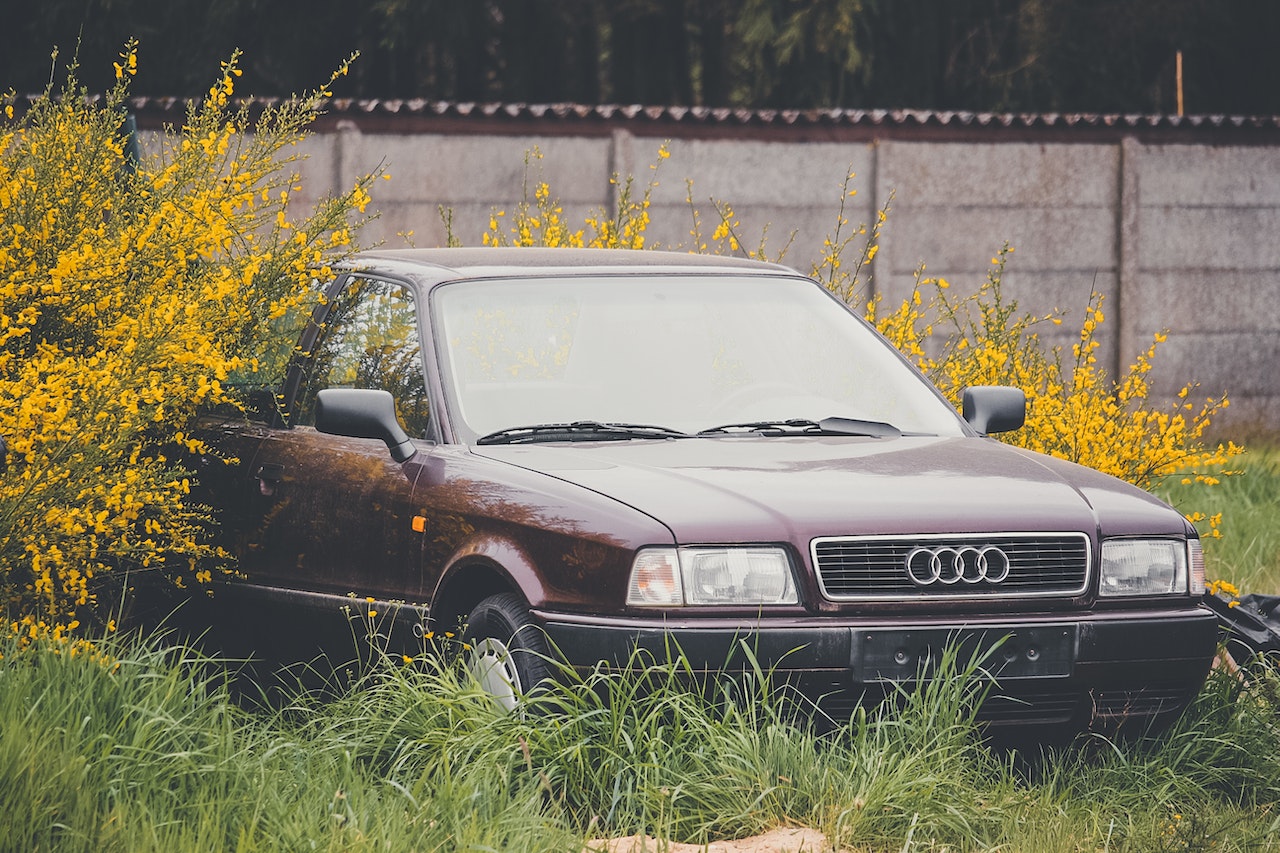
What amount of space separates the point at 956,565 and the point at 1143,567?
557 mm

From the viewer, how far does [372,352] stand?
19.3ft

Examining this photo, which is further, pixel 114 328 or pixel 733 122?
pixel 733 122

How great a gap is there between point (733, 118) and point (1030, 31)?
6.99 metres

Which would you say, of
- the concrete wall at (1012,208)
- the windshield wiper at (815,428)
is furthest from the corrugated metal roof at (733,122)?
the windshield wiper at (815,428)

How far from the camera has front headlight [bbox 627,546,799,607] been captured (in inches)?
174

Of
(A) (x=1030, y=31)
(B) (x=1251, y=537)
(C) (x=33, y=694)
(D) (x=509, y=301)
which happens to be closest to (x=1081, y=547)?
(D) (x=509, y=301)

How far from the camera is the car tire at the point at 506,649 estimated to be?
4.58 meters

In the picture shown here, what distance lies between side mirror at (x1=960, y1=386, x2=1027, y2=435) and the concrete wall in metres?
7.35

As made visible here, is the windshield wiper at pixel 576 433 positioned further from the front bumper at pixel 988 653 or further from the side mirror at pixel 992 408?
the side mirror at pixel 992 408

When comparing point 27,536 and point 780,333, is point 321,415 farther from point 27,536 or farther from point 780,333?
point 780,333

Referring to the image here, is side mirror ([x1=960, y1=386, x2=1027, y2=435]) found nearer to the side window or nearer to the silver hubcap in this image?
the side window

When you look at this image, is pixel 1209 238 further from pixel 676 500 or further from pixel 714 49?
pixel 676 500

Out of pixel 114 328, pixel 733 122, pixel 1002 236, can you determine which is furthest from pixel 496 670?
pixel 1002 236

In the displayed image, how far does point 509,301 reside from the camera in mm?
5707
